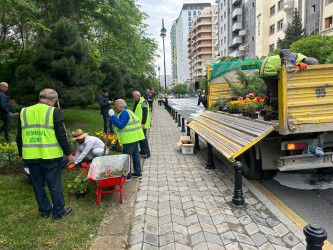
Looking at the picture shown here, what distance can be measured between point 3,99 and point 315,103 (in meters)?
7.87

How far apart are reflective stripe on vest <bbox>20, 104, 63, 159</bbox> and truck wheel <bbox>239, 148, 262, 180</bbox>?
3508 mm

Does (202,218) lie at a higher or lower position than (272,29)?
lower

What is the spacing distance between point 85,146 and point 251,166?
139 inches

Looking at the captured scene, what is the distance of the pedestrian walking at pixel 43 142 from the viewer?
3.31m

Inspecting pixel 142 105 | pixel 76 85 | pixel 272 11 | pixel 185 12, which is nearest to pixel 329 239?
pixel 142 105

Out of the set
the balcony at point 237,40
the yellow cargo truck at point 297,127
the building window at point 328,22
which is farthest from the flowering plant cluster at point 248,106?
the balcony at point 237,40

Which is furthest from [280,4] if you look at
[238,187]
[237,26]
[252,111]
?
[238,187]

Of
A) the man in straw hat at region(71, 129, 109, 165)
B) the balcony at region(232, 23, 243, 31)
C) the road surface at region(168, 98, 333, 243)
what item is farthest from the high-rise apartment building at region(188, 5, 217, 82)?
the road surface at region(168, 98, 333, 243)

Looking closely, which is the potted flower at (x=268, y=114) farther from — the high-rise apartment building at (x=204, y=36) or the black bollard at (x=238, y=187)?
the high-rise apartment building at (x=204, y=36)

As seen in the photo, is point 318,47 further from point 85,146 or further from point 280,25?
point 280,25

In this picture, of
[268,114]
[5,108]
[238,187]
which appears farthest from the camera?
[5,108]

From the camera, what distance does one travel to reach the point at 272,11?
135 feet

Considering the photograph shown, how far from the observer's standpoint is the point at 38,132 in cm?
332

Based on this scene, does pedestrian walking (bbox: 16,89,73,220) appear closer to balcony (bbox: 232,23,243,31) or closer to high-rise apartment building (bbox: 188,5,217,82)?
balcony (bbox: 232,23,243,31)
